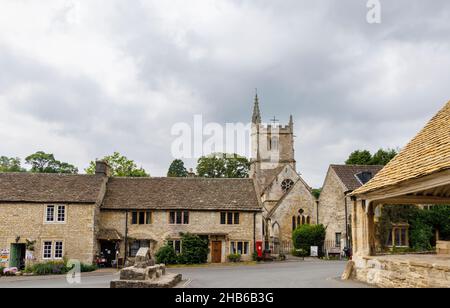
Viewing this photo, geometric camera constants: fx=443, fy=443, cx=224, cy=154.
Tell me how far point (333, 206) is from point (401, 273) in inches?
1071

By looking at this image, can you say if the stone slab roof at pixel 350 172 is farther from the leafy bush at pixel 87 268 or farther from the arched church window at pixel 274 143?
the arched church window at pixel 274 143

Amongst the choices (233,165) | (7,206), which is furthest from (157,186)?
(233,165)

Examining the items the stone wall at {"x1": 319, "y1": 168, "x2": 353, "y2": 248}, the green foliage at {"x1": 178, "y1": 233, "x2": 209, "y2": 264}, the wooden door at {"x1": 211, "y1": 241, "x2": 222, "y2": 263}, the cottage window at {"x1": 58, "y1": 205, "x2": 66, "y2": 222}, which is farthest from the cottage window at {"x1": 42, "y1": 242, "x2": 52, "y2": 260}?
the stone wall at {"x1": 319, "y1": 168, "x2": 353, "y2": 248}

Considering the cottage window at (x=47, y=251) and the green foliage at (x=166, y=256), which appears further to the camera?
the green foliage at (x=166, y=256)

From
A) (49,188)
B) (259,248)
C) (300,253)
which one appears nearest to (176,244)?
(259,248)

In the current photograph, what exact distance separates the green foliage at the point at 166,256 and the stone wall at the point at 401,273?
1708 centimetres

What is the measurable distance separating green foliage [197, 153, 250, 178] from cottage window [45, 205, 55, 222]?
45058mm

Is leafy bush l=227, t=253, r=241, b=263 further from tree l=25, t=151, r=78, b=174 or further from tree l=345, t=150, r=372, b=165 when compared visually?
tree l=25, t=151, r=78, b=174

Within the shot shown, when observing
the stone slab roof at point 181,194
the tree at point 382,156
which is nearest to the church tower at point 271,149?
the tree at point 382,156

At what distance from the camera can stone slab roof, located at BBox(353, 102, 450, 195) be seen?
12617 mm

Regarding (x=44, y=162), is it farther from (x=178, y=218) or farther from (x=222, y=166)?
(x=178, y=218)

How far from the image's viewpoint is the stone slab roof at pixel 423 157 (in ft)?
41.4
